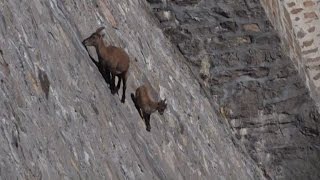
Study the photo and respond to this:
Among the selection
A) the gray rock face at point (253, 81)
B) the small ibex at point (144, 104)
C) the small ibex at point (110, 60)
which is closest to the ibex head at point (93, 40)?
the small ibex at point (110, 60)

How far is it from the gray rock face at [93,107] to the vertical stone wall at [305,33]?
68cm

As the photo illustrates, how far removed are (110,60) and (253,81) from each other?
2418mm

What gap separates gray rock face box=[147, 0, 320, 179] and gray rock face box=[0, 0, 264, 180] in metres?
0.08

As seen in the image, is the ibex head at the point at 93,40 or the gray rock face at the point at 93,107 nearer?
the gray rock face at the point at 93,107

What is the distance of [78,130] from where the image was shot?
443 cm

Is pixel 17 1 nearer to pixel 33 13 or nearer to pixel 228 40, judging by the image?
pixel 33 13

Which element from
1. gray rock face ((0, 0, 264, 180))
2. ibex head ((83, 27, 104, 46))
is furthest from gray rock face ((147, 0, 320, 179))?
ibex head ((83, 27, 104, 46))

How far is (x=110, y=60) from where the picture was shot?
5.16m

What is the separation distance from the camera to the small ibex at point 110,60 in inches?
203

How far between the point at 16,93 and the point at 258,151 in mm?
3878

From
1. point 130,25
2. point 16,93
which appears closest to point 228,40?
point 130,25

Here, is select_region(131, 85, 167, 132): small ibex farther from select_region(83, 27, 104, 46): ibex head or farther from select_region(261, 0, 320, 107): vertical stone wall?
select_region(261, 0, 320, 107): vertical stone wall

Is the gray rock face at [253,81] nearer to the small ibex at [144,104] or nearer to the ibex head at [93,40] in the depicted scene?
the small ibex at [144,104]

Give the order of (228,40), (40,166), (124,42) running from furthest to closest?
(228,40), (124,42), (40,166)
